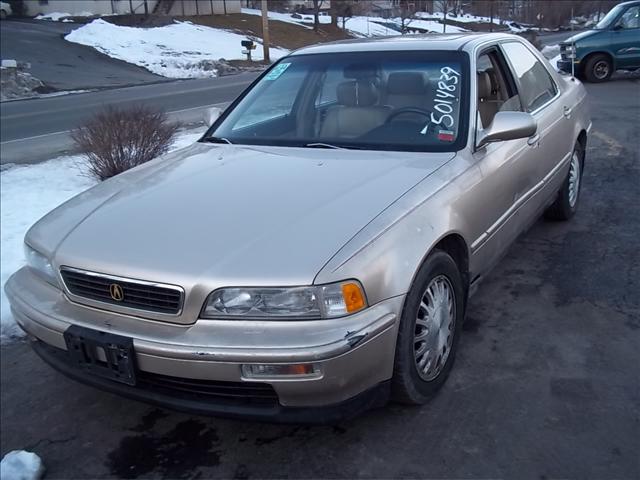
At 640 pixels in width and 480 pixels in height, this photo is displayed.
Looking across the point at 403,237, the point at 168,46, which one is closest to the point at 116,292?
the point at 403,237

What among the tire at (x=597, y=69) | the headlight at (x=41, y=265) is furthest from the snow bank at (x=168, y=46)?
the headlight at (x=41, y=265)

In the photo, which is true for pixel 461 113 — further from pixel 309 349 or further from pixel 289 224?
pixel 309 349

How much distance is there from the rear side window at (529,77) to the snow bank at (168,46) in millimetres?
21898

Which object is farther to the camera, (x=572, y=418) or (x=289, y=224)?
(x=572, y=418)

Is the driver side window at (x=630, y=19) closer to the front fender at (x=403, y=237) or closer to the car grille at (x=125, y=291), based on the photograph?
the front fender at (x=403, y=237)

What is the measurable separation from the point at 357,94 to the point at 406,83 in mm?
315

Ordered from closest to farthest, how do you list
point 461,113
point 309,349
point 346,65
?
point 309,349
point 461,113
point 346,65

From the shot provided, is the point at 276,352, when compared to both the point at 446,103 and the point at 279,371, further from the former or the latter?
the point at 446,103

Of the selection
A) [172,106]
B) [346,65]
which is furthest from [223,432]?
[172,106]

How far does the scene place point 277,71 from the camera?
14.5 feet

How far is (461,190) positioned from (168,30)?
36.7m

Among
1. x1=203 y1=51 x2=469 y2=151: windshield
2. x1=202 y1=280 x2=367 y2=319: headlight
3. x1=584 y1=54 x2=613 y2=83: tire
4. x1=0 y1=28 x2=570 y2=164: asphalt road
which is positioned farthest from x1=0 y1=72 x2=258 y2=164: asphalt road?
x1=584 y1=54 x2=613 y2=83: tire

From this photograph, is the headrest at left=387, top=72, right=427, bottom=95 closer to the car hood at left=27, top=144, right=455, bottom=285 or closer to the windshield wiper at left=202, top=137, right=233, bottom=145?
the car hood at left=27, top=144, right=455, bottom=285

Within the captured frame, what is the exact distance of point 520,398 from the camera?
10.3 ft
